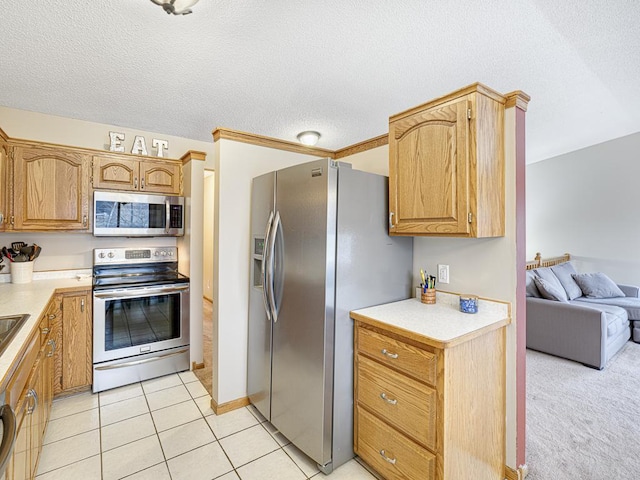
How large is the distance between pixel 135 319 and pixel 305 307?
71.1 inches

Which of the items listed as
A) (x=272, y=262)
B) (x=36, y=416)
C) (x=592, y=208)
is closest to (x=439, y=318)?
(x=272, y=262)

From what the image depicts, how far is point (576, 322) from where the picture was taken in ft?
10.9

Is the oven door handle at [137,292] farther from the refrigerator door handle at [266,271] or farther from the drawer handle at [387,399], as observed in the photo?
the drawer handle at [387,399]

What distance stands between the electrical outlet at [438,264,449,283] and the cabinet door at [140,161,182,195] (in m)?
2.67

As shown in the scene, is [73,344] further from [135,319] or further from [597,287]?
[597,287]

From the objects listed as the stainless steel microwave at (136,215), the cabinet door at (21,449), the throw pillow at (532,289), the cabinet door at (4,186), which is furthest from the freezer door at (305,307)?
the throw pillow at (532,289)

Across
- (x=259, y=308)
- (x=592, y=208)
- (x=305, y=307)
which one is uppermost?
(x=592, y=208)

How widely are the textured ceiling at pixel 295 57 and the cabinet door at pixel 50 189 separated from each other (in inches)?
21.1

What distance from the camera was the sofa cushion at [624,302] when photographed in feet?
12.7

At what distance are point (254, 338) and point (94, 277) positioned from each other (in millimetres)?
1780

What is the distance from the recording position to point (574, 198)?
5.77 meters

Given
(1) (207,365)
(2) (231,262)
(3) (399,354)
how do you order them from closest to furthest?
1. (3) (399,354)
2. (2) (231,262)
3. (1) (207,365)

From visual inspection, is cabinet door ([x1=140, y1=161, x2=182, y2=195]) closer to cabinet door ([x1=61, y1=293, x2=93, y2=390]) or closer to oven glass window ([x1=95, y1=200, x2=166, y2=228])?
oven glass window ([x1=95, y1=200, x2=166, y2=228])

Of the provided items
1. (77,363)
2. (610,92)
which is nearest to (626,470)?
(610,92)
